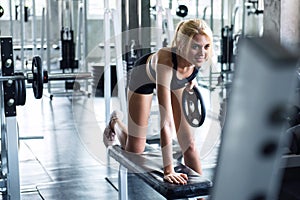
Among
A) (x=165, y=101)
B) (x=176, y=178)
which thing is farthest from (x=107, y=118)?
(x=176, y=178)

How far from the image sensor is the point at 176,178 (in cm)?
216

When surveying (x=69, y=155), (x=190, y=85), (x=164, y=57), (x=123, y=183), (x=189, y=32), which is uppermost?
(x=189, y=32)

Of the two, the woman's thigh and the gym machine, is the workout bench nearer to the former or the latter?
the woman's thigh

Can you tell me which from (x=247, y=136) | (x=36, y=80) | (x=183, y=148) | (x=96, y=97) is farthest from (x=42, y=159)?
(x=247, y=136)

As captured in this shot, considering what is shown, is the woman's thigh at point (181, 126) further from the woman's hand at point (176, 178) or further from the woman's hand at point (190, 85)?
the woman's hand at point (176, 178)

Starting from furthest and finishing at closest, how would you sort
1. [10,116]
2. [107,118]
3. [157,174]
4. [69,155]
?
[69,155] → [107,118] → [10,116] → [157,174]

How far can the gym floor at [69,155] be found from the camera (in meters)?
3.45

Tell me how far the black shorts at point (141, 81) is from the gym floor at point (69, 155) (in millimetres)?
930

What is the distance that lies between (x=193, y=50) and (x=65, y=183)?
5.55 ft

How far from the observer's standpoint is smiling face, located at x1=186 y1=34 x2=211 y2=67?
2.33 metres

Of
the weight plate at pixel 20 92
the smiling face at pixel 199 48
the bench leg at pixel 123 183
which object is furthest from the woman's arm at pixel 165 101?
the weight plate at pixel 20 92

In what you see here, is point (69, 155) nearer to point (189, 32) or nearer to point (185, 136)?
point (185, 136)

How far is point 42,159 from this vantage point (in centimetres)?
421

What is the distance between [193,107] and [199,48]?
39 centimetres
